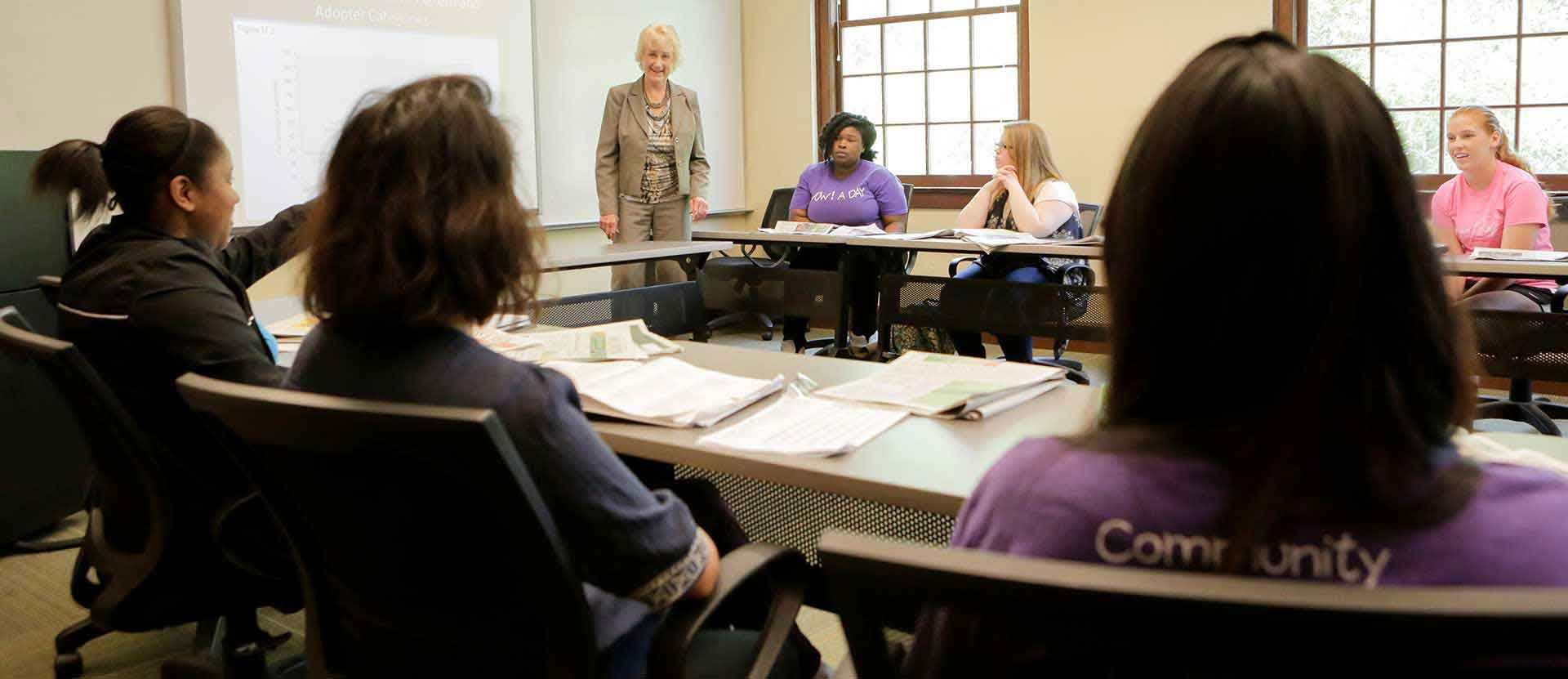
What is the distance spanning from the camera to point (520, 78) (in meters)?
5.79

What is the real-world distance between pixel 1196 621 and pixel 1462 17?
5713mm

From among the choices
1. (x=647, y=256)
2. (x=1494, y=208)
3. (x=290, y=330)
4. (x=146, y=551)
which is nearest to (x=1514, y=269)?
(x=1494, y=208)


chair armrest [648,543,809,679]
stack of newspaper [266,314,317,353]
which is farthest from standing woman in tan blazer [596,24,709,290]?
chair armrest [648,543,809,679]

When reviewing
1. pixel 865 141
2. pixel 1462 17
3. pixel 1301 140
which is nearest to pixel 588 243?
pixel 865 141

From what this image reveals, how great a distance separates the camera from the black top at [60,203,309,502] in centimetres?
174

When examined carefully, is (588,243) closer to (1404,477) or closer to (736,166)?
(736,166)

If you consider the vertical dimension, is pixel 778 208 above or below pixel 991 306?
above

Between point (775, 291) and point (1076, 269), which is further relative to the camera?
point (775, 291)

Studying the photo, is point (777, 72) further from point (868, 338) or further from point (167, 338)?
point (167, 338)

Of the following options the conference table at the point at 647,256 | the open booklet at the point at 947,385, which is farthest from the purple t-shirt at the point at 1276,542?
the conference table at the point at 647,256

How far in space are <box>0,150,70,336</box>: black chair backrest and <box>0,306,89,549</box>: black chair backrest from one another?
0.17 meters

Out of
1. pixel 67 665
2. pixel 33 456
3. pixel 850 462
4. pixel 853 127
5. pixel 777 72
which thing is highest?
pixel 777 72

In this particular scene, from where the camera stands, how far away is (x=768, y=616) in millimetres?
1286

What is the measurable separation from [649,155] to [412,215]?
450 centimetres
